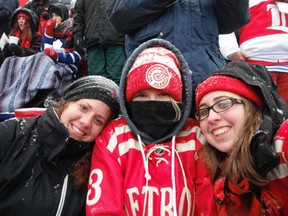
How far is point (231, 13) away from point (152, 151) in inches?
37.1

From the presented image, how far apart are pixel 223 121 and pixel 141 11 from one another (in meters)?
0.83

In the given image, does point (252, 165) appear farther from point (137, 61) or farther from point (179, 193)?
point (137, 61)

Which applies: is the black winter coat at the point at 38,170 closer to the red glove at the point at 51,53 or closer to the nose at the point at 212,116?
the nose at the point at 212,116

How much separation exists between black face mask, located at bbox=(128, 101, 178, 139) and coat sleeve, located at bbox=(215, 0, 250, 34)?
27.5 inches

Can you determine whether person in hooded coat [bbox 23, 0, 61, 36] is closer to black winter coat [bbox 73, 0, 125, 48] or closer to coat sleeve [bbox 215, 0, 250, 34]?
black winter coat [bbox 73, 0, 125, 48]

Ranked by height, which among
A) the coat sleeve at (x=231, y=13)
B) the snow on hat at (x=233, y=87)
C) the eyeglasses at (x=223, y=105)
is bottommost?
the eyeglasses at (x=223, y=105)

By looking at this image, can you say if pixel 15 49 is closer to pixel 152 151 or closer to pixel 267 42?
pixel 267 42

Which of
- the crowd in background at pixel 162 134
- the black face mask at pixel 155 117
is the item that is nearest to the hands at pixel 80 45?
the crowd in background at pixel 162 134

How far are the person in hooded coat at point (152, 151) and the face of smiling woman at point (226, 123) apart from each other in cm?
19

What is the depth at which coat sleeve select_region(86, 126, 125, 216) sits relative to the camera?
1953 millimetres

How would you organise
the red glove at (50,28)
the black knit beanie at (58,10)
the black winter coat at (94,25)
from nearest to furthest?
the black winter coat at (94,25) < the red glove at (50,28) < the black knit beanie at (58,10)

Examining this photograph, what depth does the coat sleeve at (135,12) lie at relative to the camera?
7.69 feet

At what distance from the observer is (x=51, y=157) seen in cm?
213

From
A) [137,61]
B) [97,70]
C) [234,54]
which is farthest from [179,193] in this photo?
[97,70]
